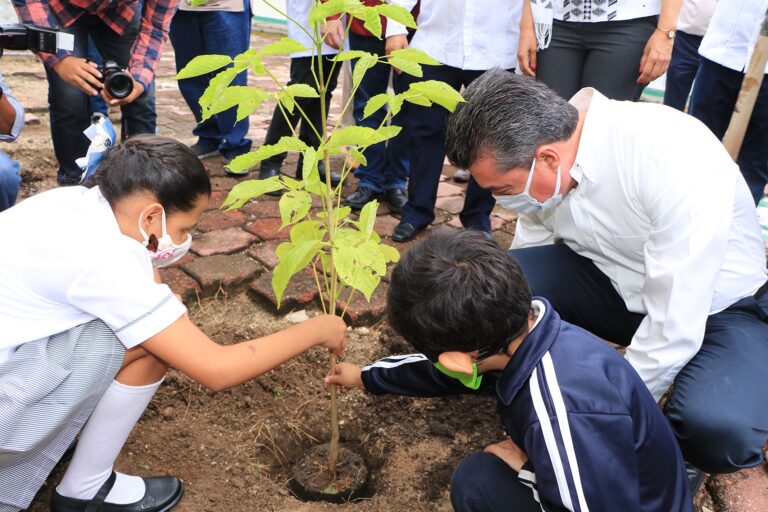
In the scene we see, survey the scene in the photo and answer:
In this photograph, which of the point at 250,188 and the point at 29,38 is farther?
the point at 29,38

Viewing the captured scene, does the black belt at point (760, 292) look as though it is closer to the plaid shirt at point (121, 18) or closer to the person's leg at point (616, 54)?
the person's leg at point (616, 54)

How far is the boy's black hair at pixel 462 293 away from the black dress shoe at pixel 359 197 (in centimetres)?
213

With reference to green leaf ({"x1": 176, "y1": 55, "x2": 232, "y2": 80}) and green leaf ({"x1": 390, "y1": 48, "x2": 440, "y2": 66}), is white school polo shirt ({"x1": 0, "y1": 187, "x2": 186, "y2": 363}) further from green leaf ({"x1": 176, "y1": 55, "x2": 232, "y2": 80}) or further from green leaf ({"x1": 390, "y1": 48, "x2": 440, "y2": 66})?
green leaf ({"x1": 390, "y1": 48, "x2": 440, "y2": 66})

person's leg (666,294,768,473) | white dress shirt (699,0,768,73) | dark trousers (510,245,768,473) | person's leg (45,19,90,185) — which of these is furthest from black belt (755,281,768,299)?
person's leg (45,19,90,185)

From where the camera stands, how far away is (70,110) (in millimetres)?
3096

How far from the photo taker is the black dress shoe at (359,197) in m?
3.45

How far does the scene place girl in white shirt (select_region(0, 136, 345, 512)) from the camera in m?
1.37

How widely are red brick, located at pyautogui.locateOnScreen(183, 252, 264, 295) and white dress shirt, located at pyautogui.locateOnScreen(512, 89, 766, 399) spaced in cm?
135

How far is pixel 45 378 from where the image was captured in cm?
138

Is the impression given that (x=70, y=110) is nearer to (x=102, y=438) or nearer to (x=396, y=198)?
(x=396, y=198)

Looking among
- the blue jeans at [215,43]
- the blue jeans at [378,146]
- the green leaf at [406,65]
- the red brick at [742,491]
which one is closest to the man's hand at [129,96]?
the blue jeans at [215,43]

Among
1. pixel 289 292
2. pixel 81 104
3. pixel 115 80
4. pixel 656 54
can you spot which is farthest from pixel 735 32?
pixel 81 104

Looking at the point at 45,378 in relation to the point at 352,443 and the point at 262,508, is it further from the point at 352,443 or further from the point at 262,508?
the point at 352,443

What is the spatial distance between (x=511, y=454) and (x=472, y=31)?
200 cm
